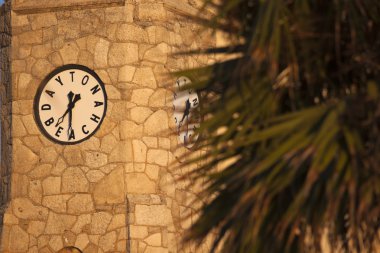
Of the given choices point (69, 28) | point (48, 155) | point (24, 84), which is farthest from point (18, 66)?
point (48, 155)

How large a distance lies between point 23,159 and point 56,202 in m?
0.86

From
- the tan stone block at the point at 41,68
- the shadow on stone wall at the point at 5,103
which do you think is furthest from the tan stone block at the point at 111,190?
the tan stone block at the point at 41,68

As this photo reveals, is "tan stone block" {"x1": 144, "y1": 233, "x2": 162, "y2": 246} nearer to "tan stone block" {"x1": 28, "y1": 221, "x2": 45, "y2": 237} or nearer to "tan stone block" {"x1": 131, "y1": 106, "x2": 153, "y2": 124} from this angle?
"tan stone block" {"x1": 28, "y1": 221, "x2": 45, "y2": 237}

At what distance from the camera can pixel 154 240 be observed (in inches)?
639

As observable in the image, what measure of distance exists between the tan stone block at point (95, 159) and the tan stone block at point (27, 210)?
95 cm

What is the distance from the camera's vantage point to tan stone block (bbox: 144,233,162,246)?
16172 mm

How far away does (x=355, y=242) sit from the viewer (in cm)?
720

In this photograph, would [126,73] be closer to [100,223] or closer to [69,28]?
[69,28]

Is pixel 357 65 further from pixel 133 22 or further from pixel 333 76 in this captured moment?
pixel 133 22

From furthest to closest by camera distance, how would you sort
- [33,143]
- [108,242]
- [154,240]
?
[33,143], [154,240], [108,242]

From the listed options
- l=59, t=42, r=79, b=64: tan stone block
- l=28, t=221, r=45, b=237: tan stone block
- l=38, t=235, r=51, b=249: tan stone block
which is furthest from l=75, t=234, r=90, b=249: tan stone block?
l=59, t=42, r=79, b=64: tan stone block

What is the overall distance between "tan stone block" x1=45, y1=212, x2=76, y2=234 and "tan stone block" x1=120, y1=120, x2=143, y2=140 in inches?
55.2

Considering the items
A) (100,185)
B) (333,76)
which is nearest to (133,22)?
(100,185)

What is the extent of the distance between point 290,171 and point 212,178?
89cm
